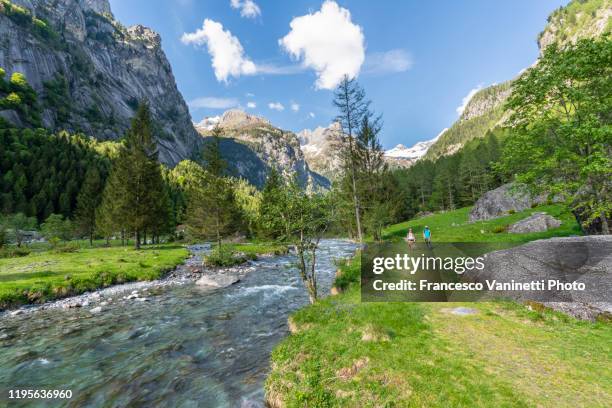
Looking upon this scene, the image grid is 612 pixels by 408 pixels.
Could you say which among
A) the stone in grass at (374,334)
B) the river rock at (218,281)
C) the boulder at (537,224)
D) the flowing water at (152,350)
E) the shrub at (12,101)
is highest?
the shrub at (12,101)

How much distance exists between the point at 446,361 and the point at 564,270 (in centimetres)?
875

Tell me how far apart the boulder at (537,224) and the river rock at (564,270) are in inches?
538

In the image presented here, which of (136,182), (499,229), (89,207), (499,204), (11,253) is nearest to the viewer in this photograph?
(499,229)

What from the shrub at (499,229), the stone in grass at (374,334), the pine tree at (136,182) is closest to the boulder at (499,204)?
the shrub at (499,229)

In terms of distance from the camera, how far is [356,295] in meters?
16.6

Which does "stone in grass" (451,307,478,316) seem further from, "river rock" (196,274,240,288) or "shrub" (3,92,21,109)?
"shrub" (3,92,21,109)

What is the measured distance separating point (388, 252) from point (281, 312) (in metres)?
12.6

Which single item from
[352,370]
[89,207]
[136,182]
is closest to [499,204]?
[352,370]

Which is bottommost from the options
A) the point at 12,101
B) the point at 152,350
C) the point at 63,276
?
the point at 152,350

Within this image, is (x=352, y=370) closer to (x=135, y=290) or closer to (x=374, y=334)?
(x=374, y=334)

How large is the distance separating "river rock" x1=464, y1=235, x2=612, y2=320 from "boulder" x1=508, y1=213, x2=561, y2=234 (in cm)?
1367

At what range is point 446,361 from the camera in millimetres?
8203

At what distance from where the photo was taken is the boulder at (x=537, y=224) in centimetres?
2445

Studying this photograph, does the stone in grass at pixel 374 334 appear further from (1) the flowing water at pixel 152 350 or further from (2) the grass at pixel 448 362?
(1) the flowing water at pixel 152 350
